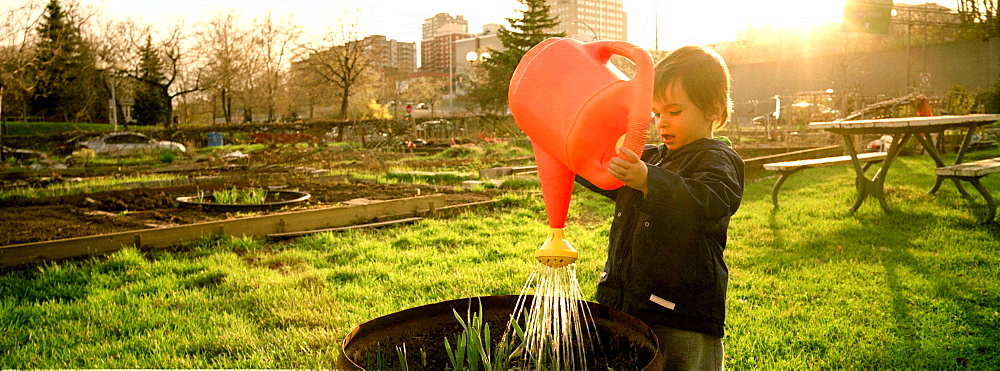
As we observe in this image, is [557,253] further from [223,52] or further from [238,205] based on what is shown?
[223,52]

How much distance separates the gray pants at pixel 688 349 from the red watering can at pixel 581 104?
1.82 feet

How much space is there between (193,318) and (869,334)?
3.44 m

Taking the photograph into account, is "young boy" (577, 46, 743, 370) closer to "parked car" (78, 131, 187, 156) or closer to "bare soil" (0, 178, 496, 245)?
"bare soil" (0, 178, 496, 245)

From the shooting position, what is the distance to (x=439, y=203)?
724 centimetres

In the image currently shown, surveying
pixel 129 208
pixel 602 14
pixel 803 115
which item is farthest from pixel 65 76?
pixel 602 14

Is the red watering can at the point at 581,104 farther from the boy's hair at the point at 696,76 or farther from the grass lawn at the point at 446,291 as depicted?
the grass lawn at the point at 446,291

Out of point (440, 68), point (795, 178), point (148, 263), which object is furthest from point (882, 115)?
point (440, 68)

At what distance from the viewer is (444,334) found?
158cm

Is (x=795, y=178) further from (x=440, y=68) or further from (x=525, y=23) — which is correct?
(x=440, y=68)

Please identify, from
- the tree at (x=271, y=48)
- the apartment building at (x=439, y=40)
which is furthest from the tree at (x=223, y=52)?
the apartment building at (x=439, y=40)

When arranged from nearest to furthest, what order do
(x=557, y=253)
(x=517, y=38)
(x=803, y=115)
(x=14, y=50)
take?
(x=557, y=253)
(x=14, y=50)
(x=803, y=115)
(x=517, y=38)

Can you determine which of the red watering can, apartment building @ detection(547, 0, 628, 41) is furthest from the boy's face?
apartment building @ detection(547, 0, 628, 41)

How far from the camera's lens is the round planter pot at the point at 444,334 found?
4.54 ft

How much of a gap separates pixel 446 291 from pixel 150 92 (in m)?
46.2
